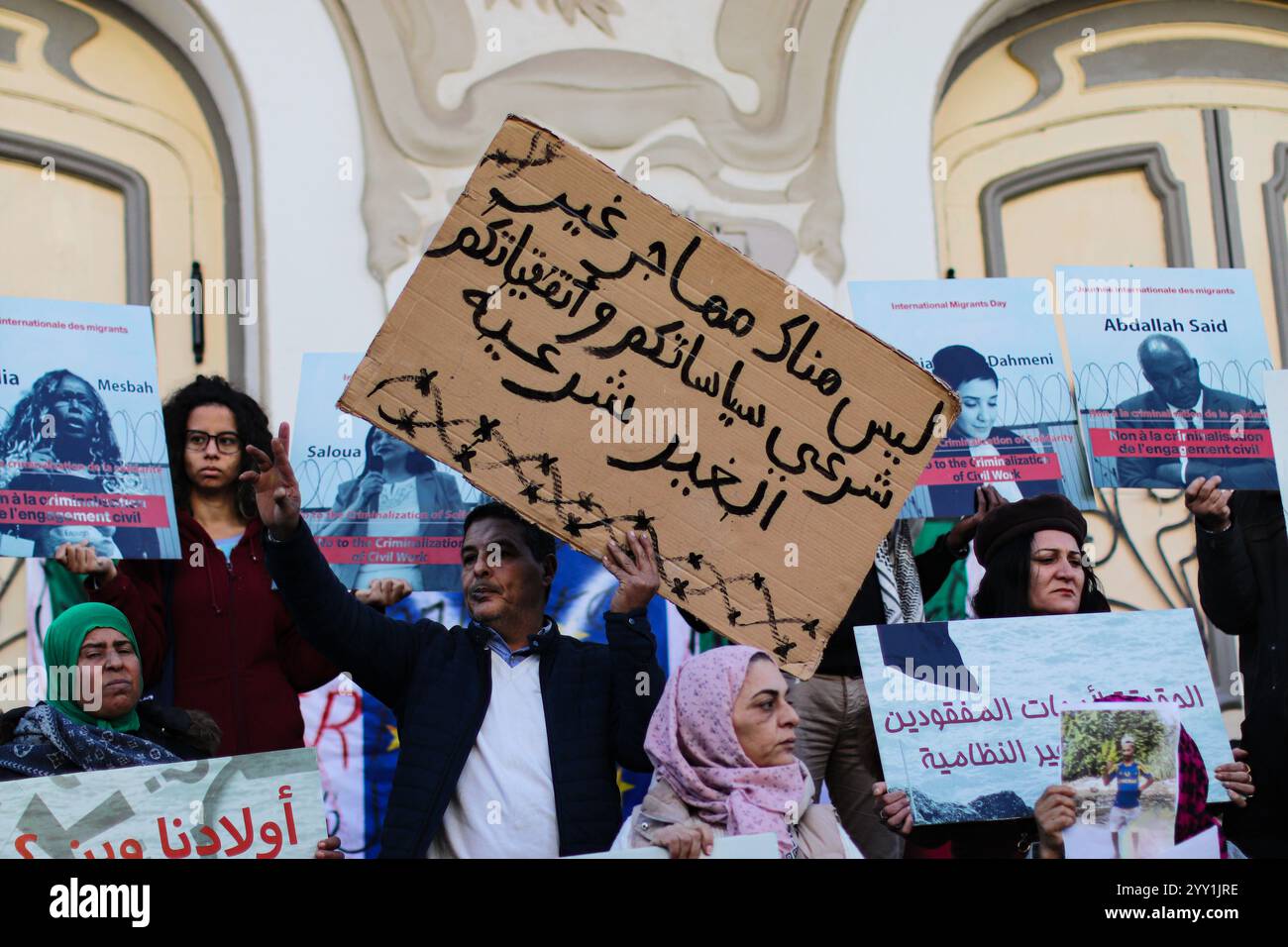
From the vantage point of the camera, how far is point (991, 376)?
13.6 ft

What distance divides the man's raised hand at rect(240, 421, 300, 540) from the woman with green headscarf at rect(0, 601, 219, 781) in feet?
1.59

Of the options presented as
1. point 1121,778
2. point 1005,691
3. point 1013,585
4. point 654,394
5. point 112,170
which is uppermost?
point 112,170

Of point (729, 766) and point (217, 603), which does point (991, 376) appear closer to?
point (729, 766)

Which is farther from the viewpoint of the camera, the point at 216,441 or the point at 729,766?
the point at 216,441

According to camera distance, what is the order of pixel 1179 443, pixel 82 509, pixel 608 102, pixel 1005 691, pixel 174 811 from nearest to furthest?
pixel 174 811, pixel 1005 691, pixel 82 509, pixel 1179 443, pixel 608 102

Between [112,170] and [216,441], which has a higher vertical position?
[112,170]

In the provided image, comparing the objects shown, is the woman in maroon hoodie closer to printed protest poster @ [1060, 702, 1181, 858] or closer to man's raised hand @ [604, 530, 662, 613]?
man's raised hand @ [604, 530, 662, 613]

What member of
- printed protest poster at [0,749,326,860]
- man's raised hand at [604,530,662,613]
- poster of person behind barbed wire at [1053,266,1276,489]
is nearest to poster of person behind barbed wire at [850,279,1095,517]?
poster of person behind barbed wire at [1053,266,1276,489]

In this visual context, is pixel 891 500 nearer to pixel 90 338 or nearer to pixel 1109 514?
pixel 90 338

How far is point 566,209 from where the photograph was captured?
3369 mm

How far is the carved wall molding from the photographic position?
5676 millimetres

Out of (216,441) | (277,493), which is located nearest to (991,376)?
(277,493)

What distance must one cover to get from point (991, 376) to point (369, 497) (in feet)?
5.44
